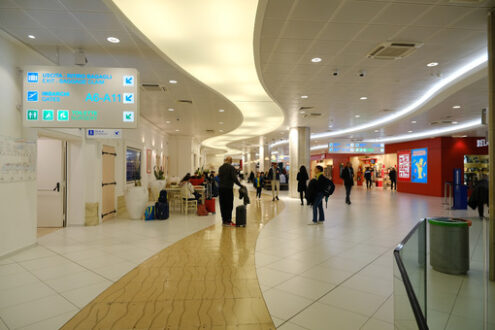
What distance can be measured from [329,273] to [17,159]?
5245mm

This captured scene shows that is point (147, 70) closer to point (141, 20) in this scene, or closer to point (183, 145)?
point (141, 20)

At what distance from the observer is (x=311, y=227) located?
700 cm

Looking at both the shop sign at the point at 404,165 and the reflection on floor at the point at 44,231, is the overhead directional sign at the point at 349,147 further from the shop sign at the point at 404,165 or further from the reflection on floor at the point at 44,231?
the reflection on floor at the point at 44,231

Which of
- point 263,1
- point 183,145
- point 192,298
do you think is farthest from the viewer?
point 183,145

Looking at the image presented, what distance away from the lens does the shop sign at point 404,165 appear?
1791cm

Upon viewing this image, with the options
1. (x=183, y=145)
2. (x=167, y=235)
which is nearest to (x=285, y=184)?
(x=183, y=145)

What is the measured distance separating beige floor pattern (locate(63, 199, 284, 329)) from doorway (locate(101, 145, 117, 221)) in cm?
388

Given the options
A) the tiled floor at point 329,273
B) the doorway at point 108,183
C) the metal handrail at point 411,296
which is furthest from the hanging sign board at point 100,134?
the metal handrail at point 411,296

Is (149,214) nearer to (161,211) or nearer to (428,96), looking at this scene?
(161,211)

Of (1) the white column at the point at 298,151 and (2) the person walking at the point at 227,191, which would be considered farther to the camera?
(1) the white column at the point at 298,151

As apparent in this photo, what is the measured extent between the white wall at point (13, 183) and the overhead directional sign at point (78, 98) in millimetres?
511

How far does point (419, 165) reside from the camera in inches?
665

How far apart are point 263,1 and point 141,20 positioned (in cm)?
284

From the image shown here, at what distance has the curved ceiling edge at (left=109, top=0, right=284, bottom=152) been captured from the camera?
5082 mm
